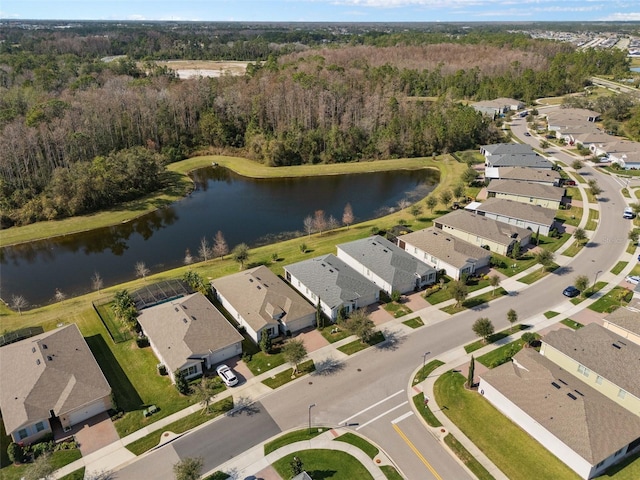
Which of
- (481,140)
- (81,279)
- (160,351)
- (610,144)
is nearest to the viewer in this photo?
(160,351)

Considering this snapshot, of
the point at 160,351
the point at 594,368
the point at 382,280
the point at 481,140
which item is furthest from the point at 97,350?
the point at 481,140

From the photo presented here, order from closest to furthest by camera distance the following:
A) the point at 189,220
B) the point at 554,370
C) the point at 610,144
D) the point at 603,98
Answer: the point at 554,370 → the point at 189,220 → the point at 610,144 → the point at 603,98

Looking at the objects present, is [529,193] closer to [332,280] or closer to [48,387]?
[332,280]

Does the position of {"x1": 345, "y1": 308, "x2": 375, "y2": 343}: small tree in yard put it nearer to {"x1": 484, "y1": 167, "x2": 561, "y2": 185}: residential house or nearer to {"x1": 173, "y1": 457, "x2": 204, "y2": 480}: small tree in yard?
{"x1": 173, "y1": 457, "x2": 204, "y2": 480}: small tree in yard

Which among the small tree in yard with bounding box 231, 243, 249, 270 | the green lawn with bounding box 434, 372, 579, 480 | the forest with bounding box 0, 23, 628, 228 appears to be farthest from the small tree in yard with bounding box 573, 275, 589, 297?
the forest with bounding box 0, 23, 628, 228

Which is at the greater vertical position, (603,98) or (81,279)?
(603,98)

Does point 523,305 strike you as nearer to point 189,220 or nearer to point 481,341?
point 481,341

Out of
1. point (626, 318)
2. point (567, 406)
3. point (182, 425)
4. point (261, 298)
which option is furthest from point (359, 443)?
point (626, 318)
